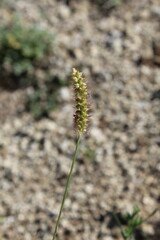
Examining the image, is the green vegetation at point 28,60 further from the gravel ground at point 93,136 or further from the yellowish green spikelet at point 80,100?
the yellowish green spikelet at point 80,100

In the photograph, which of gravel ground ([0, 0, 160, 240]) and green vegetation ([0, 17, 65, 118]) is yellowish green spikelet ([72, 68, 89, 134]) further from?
green vegetation ([0, 17, 65, 118])

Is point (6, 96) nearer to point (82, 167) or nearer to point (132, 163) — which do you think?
point (82, 167)

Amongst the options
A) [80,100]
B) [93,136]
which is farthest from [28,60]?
[80,100]

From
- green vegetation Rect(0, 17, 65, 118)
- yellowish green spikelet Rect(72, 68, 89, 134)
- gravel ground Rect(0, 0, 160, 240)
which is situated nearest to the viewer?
yellowish green spikelet Rect(72, 68, 89, 134)

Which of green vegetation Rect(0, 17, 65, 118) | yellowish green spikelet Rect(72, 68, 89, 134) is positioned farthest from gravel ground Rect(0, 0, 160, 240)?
yellowish green spikelet Rect(72, 68, 89, 134)

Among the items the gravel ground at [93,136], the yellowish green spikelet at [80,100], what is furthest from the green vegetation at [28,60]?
the yellowish green spikelet at [80,100]
